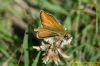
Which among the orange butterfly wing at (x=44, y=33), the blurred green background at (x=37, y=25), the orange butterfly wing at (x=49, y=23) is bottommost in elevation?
the blurred green background at (x=37, y=25)

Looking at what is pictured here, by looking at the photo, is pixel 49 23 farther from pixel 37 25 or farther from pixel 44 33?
pixel 37 25

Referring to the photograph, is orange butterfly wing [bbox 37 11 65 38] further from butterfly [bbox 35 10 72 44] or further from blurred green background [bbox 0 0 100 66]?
blurred green background [bbox 0 0 100 66]

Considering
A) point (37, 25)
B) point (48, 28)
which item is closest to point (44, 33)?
point (48, 28)

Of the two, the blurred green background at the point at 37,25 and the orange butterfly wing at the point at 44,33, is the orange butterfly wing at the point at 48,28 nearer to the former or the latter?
the orange butterfly wing at the point at 44,33

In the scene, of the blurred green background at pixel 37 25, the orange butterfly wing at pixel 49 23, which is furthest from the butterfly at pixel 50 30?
the blurred green background at pixel 37 25

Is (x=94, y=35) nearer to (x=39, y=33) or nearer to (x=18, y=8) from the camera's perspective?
(x=18, y=8)

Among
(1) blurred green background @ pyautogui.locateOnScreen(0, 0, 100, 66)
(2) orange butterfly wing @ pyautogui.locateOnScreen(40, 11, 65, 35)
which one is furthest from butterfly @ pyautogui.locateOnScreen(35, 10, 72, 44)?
(1) blurred green background @ pyautogui.locateOnScreen(0, 0, 100, 66)

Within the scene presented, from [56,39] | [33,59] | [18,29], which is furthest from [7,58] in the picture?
[18,29]
